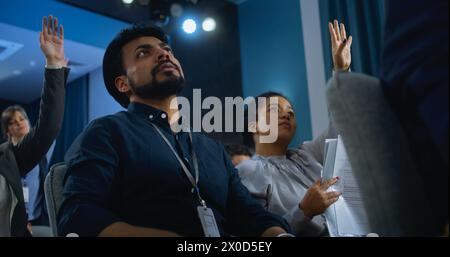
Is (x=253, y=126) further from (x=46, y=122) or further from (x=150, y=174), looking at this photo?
(x=150, y=174)

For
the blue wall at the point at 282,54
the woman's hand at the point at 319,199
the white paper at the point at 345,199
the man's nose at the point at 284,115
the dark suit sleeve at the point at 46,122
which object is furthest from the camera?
the blue wall at the point at 282,54

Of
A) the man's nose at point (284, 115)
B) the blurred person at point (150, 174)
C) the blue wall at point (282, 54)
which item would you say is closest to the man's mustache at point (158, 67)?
the blurred person at point (150, 174)

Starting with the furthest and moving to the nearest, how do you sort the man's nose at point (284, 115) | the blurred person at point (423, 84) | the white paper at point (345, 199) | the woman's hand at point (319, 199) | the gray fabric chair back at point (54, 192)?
the man's nose at point (284, 115) → the woman's hand at point (319, 199) → the white paper at point (345, 199) → the gray fabric chair back at point (54, 192) → the blurred person at point (423, 84)

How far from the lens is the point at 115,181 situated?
1176mm

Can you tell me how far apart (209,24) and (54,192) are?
283cm

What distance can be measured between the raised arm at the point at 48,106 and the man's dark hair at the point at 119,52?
0.19 meters

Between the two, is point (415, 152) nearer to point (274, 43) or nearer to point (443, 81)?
point (443, 81)

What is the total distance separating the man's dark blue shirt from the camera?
1.07 meters

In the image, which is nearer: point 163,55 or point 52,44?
point 163,55

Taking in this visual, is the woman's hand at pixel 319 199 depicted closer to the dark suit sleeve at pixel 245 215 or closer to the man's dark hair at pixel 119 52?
the dark suit sleeve at pixel 245 215

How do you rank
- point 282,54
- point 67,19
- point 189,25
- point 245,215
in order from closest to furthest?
point 245,215
point 282,54
point 189,25
point 67,19

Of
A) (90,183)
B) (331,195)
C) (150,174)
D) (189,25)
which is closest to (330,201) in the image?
(331,195)

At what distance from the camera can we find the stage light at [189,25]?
3.71m

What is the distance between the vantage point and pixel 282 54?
2670mm
